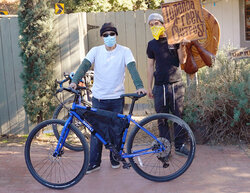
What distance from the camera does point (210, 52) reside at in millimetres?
5359

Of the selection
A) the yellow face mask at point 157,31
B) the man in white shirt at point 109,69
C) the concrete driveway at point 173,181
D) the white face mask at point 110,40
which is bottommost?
the concrete driveway at point 173,181

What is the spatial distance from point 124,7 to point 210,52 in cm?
1145

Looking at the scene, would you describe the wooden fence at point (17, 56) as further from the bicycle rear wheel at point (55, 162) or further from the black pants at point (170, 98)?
the black pants at point (170, 98)

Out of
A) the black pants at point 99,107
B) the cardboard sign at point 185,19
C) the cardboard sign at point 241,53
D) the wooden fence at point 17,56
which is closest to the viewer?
the black pants at point 99,107

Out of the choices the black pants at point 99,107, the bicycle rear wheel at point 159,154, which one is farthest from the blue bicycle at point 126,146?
the black pants at point 99,107

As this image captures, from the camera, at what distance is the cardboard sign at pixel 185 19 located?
190 inches

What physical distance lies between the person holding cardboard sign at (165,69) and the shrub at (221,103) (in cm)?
73

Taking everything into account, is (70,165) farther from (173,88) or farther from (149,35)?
(149,35)

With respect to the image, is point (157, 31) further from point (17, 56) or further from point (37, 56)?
point (17, 56)

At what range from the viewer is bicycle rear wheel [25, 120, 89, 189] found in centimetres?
409

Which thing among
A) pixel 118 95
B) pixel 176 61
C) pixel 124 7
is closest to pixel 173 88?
pixel 176 61

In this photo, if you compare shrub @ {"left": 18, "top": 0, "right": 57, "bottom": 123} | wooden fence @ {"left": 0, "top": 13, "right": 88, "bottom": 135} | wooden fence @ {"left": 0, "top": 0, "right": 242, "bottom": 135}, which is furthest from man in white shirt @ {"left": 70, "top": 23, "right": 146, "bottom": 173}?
wooden fence @ {"left": 0, "top": 13, "right": 88, "bottom": 135}

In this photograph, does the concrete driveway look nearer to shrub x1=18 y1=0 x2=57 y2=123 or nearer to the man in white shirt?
the man in white shirt

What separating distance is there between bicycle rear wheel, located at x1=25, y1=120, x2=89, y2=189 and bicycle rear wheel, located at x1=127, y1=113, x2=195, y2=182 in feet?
2.09
